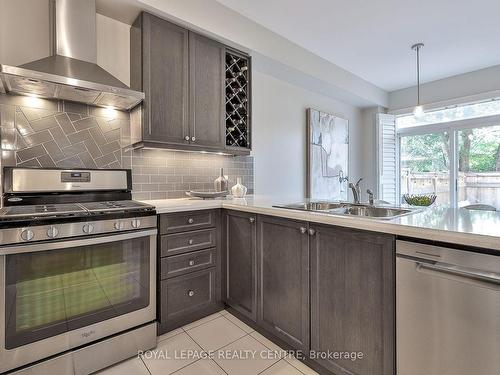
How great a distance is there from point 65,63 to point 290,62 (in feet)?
7.14

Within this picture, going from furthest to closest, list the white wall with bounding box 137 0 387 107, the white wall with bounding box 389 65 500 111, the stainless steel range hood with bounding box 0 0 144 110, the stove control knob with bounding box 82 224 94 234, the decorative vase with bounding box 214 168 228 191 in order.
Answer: the white wall with bounding box 389 65 500 111, the decorative vase with bounding box 214 168 228 191, the white wall with bounding box 137 0 387 107, the stainless steel range hood with bounding box 0 0 144 110, the stove control knob with bounding box 82 224 94 234

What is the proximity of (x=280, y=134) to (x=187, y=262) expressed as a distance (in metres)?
2.03

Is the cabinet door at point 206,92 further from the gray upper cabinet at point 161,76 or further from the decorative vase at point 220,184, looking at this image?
the decorative vase at point 220,184

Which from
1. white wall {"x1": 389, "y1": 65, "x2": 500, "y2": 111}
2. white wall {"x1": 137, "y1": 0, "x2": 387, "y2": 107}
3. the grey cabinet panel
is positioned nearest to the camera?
the grey cabinet panel

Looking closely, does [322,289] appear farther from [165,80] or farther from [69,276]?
[165,80]

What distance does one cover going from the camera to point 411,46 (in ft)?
10.1

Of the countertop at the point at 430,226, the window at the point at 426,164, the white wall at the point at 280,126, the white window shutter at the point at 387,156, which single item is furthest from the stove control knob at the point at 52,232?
the window at the point at 426,164

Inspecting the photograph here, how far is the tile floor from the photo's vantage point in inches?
61.0

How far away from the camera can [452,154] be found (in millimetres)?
4074

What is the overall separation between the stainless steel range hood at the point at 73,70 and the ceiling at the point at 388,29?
119 centimetres

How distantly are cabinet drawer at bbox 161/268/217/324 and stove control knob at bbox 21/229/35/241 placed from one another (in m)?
0.83

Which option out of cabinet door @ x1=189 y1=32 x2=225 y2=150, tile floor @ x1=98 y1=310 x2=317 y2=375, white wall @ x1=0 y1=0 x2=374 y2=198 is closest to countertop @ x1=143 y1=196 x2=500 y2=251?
tile floor @ x1=98 y1=310 x2=317 y2=375

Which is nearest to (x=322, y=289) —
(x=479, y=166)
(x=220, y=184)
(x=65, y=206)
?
(x=220, y=184)

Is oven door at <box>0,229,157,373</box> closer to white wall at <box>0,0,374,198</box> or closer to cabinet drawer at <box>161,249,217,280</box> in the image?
cabinet drawer at <box>161,249,217,280</box>
